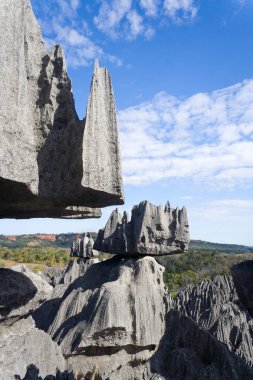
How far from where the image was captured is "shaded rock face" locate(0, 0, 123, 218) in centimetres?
270

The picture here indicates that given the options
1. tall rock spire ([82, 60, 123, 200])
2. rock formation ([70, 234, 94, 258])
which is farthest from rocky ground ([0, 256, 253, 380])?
rock formation ([70, 234, 94, 258])

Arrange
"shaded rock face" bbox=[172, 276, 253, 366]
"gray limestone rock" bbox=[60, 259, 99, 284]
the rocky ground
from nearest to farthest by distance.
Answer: the rocky ground, "shaded rock face" bbox=[172, 276, 253, 366], "gray limestone rock" bbox=[60, 259, 99, 284]

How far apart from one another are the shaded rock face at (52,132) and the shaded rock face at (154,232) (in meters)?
9.99

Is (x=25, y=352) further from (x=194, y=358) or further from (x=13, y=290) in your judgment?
(x=194, y=358)

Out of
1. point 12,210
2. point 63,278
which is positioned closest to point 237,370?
point 12,210

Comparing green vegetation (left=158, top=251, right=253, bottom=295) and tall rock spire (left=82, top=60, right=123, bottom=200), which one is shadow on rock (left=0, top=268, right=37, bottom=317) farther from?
green vegetation (left=158, top=251, right=253, bottom=295)

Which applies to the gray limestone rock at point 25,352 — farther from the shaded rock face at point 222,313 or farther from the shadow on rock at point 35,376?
the shaded rock face at point 222,313

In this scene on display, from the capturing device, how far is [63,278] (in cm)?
1778

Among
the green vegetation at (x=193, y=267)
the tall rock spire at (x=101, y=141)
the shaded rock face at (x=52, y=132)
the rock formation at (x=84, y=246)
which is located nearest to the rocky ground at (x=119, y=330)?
the shaded rock face at (x=52, y=132)

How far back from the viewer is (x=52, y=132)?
9.86 ft

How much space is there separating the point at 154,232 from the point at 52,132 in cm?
1048

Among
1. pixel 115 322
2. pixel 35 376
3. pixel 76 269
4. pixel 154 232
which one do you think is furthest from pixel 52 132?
pixel 76 269

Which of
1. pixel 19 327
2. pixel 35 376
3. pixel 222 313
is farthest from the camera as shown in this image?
pixel 222 313

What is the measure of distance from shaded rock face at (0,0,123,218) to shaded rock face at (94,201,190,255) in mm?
Answer: 9990
